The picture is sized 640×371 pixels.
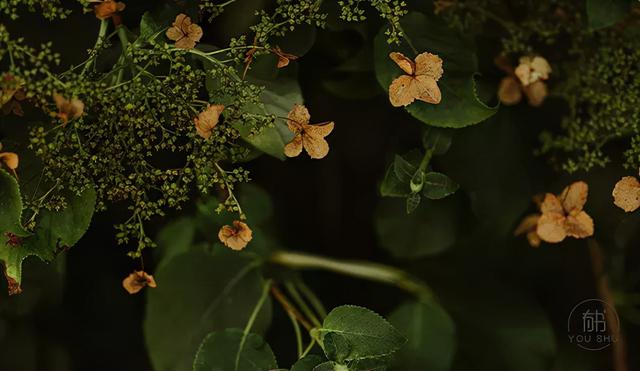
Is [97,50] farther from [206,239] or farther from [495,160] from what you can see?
[495,160]

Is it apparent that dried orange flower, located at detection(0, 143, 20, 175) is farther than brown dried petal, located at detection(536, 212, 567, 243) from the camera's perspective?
No

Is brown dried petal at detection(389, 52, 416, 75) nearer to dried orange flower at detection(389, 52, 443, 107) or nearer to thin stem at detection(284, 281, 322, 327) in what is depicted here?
dried orange flower at detection(389, 52, 443, 107)

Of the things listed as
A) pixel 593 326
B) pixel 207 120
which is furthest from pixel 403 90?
pixel 593 326

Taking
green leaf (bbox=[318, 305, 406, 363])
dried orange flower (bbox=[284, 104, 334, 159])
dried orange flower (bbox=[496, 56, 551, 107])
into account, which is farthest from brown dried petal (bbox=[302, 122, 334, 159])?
dried orange flower (bbox=[496, 56, 551, 107])

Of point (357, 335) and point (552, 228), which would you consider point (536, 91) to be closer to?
point (552, 228)

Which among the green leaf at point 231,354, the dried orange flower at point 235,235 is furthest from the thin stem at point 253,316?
the dried orange flower at point 235,235

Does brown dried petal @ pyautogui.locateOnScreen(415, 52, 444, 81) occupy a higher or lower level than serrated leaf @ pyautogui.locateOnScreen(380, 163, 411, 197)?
higher
